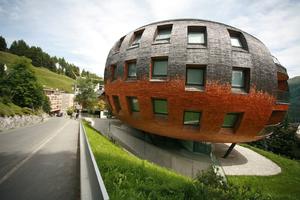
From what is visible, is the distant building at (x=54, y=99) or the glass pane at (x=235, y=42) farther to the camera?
the distant building at (x=54, y=99)

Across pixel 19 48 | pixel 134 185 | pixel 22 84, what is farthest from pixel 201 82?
pixel 19 48

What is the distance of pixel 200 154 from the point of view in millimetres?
18125

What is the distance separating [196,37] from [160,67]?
354 centimetres

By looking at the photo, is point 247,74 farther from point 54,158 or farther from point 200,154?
point 54,158

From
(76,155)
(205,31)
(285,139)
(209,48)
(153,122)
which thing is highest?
(205,31)

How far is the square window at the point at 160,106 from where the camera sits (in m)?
16.0

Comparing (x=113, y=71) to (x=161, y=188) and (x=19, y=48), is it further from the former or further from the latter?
(x=19, y=48)

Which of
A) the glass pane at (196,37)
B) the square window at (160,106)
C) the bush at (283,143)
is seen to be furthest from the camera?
the bush at (283,143)

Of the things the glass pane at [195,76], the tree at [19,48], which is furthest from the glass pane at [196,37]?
the tree at [19,48]

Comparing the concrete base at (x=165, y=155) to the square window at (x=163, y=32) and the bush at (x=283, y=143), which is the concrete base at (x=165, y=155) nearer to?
the square window at (x=163, y=32)

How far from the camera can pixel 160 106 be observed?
1623cm

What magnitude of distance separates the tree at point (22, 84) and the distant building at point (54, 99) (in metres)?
69.5

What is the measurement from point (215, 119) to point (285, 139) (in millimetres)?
32786

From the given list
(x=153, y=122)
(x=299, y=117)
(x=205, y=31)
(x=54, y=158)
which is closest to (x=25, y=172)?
(x=54, y=158)
